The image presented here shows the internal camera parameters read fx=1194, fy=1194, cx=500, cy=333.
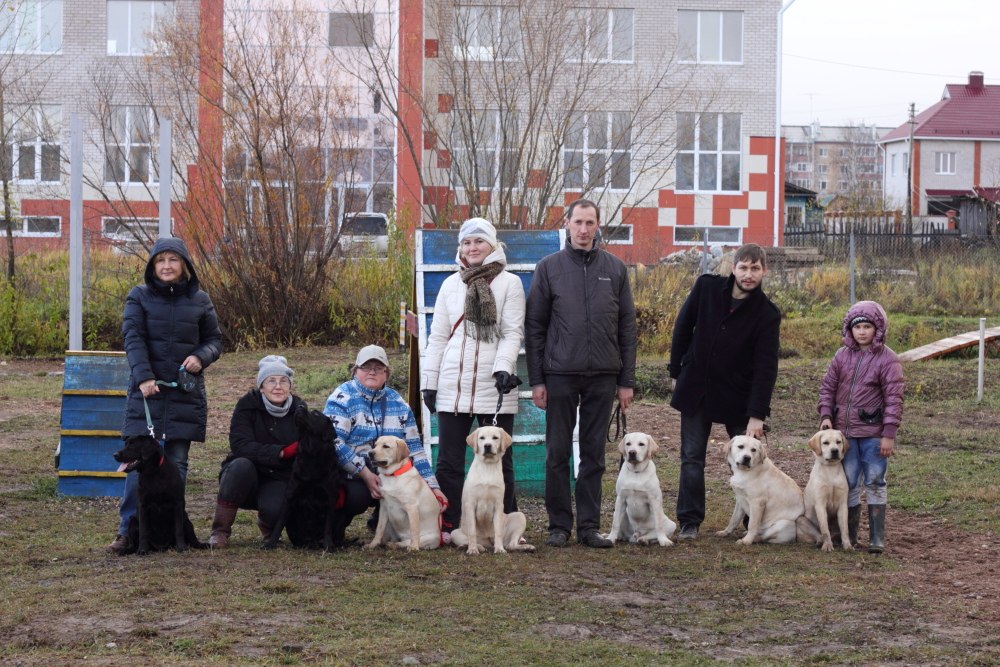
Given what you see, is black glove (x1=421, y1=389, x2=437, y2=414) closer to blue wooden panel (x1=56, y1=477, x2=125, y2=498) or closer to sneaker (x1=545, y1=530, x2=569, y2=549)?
sneaker (x1=545, y1=530, x2=569, y2=549)

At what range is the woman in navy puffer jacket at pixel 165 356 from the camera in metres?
6.25

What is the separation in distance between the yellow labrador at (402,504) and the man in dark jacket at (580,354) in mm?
669

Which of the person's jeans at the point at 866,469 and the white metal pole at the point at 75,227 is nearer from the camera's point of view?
the person's jeans at the point at 866,469

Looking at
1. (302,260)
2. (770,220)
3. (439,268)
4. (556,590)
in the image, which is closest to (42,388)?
(302,260)

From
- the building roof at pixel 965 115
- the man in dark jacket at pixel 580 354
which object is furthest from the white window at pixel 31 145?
the building roof at pixel 965 115

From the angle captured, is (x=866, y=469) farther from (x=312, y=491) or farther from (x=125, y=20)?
(x=125, y=20)

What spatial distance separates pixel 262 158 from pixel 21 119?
5504mm

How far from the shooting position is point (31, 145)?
25953mm

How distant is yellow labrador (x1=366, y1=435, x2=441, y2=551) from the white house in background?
53025 millimetres

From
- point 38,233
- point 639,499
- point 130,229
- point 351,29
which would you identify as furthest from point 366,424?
point 38,233

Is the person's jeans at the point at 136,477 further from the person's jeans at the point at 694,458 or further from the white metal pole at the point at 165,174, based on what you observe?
the white metal pole at the point at 165,174

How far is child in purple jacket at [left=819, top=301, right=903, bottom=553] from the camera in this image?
636 cm

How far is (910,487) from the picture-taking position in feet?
27.8

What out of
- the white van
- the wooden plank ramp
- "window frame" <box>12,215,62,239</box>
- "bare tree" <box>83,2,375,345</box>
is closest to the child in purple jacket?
the wooden plank ramp
